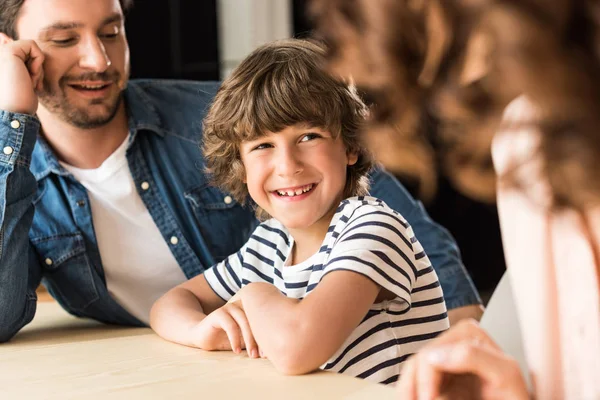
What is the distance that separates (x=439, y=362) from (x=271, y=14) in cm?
361

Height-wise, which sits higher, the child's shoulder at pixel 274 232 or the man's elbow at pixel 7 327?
the child's shoulder at pixel 274 232

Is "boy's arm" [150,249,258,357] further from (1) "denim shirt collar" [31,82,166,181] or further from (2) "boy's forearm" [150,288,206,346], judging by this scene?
(1) "denim shirt collar" [31,82,166,181]

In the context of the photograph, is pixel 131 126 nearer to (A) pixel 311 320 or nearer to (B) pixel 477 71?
(A) pixel 311 320

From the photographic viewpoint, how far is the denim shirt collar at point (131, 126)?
184cm

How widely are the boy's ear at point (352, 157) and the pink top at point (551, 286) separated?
640 mm

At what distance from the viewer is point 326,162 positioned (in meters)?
1.33

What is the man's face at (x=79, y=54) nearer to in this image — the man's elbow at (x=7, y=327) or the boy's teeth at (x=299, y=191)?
the man's elbow at (x=7, y=327)

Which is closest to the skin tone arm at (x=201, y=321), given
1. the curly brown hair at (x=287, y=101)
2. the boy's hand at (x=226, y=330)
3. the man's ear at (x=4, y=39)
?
the boy's hand at (x=226, y=330)

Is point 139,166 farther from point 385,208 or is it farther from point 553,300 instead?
point 553,300

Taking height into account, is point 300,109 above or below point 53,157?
above

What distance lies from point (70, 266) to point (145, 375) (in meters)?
0.76

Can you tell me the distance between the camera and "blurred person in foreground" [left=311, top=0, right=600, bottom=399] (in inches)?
20.6

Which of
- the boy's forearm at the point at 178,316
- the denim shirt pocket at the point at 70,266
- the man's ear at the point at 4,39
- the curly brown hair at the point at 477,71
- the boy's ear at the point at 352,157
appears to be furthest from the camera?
the man's ear at the point at 4,39

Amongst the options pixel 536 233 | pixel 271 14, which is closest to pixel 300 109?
pixel 536 233
